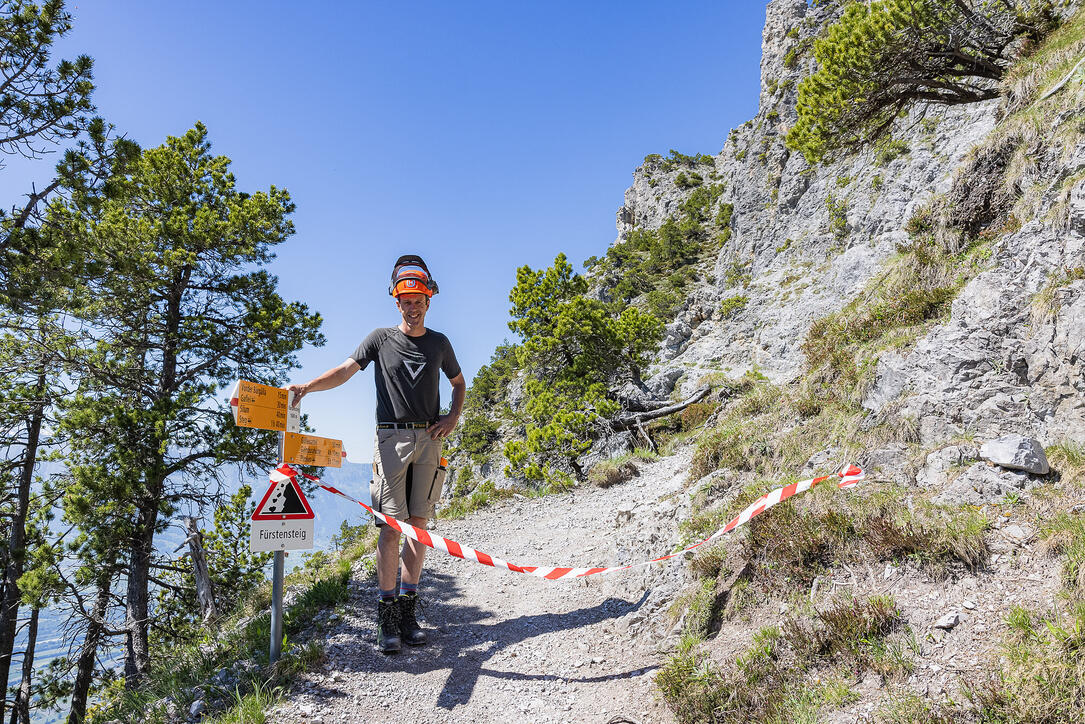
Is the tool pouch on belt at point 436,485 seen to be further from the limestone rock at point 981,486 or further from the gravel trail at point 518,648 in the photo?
the limestone rock at point 981,486

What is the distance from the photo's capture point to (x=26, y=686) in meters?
10.2

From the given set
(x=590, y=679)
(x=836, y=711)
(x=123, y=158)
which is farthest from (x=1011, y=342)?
(x=123, y=158)

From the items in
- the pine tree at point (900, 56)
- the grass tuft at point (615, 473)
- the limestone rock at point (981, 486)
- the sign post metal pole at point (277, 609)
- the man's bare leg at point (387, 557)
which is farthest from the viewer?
the grass tuft at point (615, 473)

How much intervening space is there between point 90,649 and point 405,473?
10.0 m

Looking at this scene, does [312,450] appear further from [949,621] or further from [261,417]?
[949,621]

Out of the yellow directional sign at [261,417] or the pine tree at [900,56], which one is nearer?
the yellow directional sign at [261,417]

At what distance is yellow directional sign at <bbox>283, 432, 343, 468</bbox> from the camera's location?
164 inches

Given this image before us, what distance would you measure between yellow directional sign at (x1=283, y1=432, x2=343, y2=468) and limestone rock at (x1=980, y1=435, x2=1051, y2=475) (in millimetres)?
5117

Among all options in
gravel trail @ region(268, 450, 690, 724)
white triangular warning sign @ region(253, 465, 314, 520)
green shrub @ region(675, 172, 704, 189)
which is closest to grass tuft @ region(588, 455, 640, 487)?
gravel trail @ region(268, 450, 690, 724)

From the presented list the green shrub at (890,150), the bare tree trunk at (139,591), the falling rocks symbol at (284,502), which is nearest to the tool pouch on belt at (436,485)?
the falling rocks symbol at (284,502)

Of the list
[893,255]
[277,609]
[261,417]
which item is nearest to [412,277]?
[261,417]

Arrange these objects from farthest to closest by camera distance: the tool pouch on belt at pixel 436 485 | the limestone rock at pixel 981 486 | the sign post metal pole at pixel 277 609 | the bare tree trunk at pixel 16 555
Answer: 1. the bare tree trunk at pixel 16 555
2. the tool pouch on belt at pixel 436 485
3. the sign post metal pole at pixel 277 609
4. the limestone rock at pixel 981 486

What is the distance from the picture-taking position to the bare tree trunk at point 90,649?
9.18 m

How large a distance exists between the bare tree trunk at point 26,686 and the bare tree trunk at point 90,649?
27.3 inches
